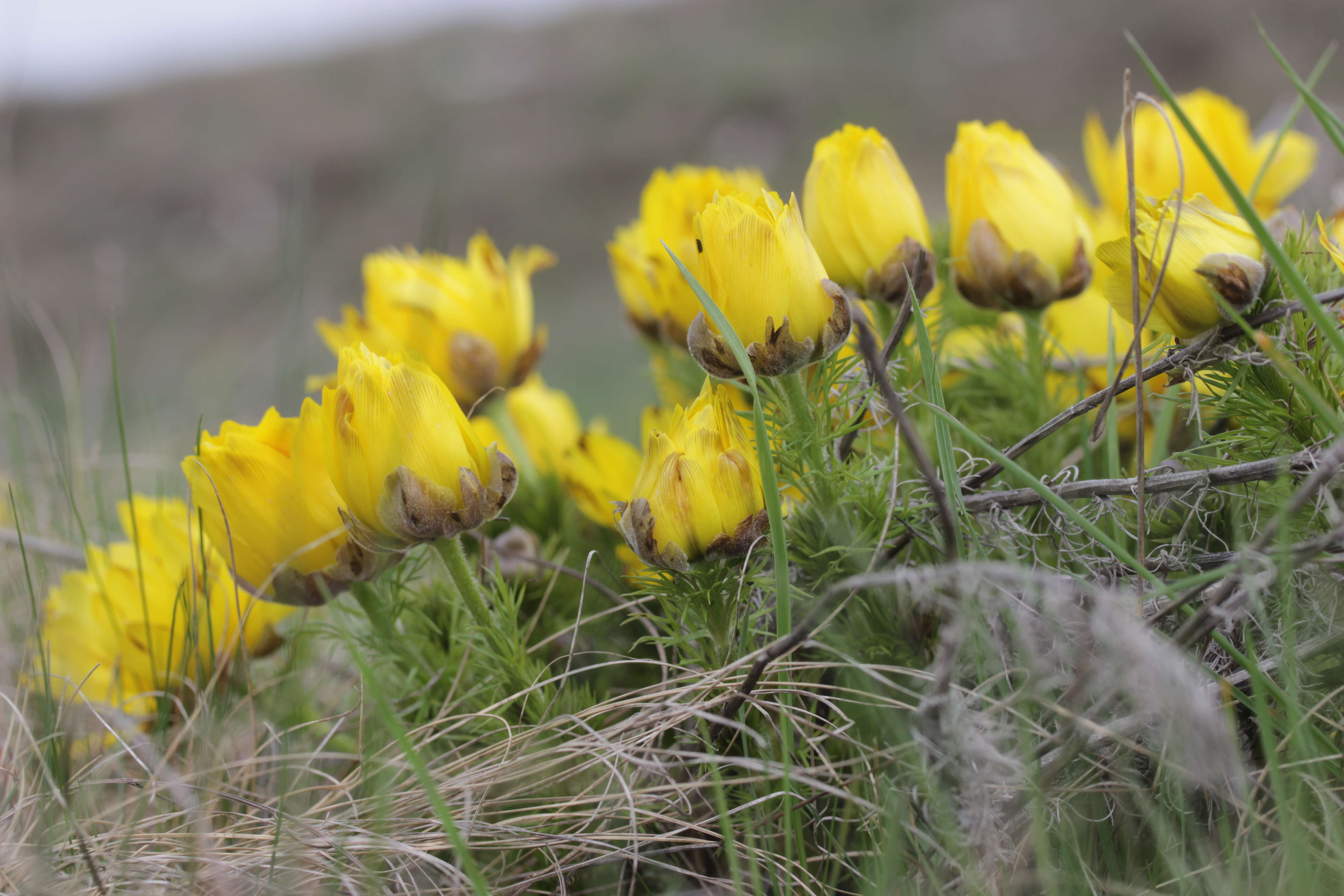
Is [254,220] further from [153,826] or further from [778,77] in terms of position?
[153,826]

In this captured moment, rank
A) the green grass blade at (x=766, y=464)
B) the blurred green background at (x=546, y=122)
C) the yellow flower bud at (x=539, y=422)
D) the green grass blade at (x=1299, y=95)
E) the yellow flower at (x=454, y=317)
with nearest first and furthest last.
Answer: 1. the green grass blade at (x=766, y=464)
2. the green grass blade at (x=1299, y=95)
3. the yellow flower at (x=454, y=317)
4. the yellow flower bud at (x=539, y=422)
5. the blurred green background at (x=546, y=122)

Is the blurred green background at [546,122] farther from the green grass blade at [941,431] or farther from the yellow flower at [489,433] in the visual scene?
the green grass blade at [941,431]

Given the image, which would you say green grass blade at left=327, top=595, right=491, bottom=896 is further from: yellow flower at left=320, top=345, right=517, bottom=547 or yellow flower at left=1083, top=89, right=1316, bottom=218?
yellow flower at left=1083, top=89, right=1316, bottom=218

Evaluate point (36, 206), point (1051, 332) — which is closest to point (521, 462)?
point (1051, 332)

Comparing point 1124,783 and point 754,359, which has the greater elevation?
point 754,359

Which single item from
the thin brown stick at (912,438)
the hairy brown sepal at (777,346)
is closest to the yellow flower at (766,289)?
the hairy brown sepal at (777,346)

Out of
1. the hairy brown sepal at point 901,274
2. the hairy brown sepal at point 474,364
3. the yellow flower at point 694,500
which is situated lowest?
the yellow flower at point 694,500

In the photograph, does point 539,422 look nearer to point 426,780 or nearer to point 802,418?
point 802,418
